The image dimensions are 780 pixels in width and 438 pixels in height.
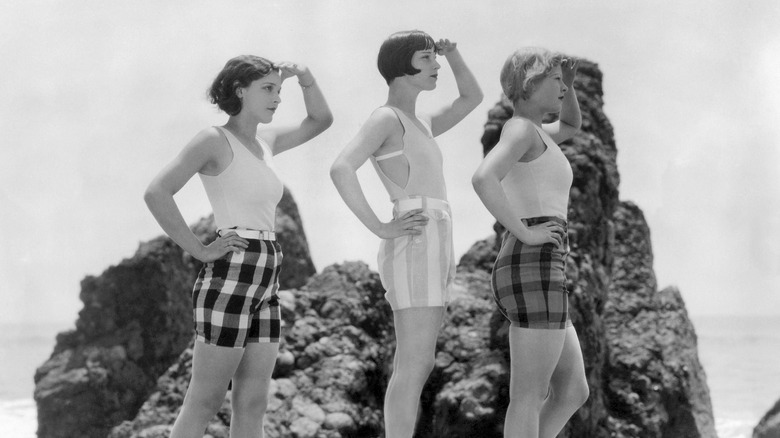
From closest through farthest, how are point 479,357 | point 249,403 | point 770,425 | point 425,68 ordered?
point 249,403 → point 425,68 → point 479,357 → point 770,425

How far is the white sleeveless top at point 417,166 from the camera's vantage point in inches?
198

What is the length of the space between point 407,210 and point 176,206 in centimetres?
125

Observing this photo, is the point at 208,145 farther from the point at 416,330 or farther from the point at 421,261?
the point at 416,330

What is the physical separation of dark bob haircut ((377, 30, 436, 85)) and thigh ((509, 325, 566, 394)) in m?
1.61

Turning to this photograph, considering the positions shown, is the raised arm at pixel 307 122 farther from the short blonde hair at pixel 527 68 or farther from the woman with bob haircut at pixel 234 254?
the short blonde hair at pixel 527 68

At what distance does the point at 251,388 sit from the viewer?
4.86 meters

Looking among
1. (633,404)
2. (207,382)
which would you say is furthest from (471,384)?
(207,382)

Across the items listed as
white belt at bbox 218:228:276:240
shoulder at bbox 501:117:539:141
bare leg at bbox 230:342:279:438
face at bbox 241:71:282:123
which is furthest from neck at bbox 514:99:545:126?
bare leg at bbox 230:342:279:438

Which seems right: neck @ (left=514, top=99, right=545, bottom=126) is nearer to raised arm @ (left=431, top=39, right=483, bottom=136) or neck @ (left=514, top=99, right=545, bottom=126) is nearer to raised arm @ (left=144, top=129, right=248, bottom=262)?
raised arm @ (left=431, top=39, right=483, bottom=136)

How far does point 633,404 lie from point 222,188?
234 inches

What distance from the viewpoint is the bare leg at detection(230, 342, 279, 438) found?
486cm

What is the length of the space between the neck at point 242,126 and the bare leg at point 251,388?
1.21 meters

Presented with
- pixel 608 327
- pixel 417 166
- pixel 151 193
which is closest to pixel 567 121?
pixel 417 166

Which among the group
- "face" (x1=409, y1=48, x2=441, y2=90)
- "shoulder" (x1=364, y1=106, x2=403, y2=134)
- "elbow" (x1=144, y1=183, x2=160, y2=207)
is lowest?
"elbow" (x1=144, y1=183, x2=160, y2=207)
